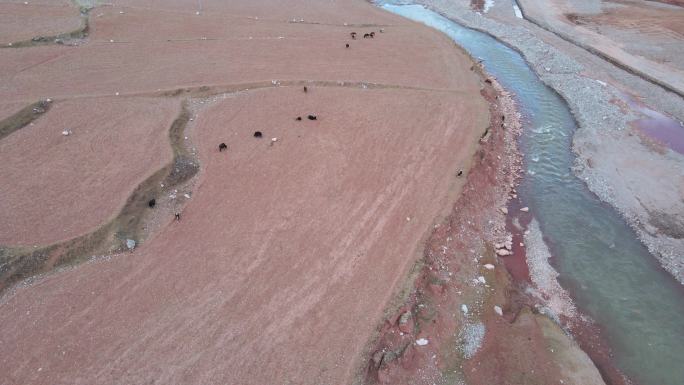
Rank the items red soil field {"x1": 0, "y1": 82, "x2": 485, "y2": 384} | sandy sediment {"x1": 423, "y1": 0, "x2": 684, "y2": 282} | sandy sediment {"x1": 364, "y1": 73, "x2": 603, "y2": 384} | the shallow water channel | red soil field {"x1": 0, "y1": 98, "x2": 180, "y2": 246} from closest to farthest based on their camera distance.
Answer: red soil field {"x1": 0, "y1": 82, "x2": 485, "y2": 384}, sandy sediment {"x1": 364, "y1": 73, "x2": 603, "y2": 384}, the shallow water channel, red soil field {"x1": 0, "y1": 98, "x2": 180, "y2": 246}, sandy sediment {"x1": 423, "y1": 0, "x2": 684, "y2": 282}

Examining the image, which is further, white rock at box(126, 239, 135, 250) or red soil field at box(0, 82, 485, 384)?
white rock at box(126, 239, 135, 250)

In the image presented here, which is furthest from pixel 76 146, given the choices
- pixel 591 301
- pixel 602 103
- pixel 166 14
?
pixel 602 103

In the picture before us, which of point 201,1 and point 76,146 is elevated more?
point 201,1

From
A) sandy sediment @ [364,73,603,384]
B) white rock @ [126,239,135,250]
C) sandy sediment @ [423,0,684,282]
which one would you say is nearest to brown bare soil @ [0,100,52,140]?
white rock @ [126,239,135,250]

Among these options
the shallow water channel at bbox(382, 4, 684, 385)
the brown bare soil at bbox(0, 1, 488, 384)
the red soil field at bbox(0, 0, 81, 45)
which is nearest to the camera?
the brown bare soil at bbox(0, 1, 488, 384)

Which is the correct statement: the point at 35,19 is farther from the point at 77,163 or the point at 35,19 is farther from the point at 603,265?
the point at 603,265

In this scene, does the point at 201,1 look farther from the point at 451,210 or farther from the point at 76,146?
the point at 451,210

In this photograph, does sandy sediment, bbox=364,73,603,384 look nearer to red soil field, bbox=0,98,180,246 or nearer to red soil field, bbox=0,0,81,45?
red soil field, bbox=0,98,180,246
